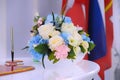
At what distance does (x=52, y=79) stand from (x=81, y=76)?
0.14 meters

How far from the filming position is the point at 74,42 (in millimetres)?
1037

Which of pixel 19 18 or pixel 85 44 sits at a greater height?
pixel 19 18

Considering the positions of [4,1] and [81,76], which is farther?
[4,1]

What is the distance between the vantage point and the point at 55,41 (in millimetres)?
1007

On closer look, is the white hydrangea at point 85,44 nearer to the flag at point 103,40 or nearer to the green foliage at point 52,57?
the green foliage at point 52,57

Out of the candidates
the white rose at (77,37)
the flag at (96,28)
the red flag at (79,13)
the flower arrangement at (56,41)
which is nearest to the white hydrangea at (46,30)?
the flower arrangement at (56,41)

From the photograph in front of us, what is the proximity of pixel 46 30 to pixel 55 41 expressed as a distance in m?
0.08

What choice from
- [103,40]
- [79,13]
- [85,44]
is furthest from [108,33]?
[85,44]

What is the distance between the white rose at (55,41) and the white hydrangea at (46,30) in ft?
0.11

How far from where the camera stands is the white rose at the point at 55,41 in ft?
3.29

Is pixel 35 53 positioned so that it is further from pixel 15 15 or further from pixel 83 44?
pixel 15 15

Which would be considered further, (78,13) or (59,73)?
(78,13)

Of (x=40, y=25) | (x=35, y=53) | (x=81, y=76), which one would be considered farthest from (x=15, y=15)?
(x=81, y=76)

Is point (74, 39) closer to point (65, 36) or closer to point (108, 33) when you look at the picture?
point (65, 36)
